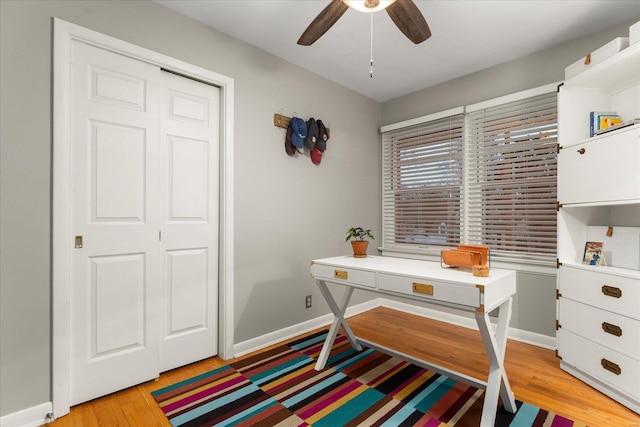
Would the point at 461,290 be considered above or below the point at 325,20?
below

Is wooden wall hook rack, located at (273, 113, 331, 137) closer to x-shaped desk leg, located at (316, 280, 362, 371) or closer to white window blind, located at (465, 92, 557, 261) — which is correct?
x-shaped desk leg, located at (316, 280, 362, 371)

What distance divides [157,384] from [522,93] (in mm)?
3864

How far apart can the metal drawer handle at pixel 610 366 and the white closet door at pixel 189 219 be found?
2773 millimetres

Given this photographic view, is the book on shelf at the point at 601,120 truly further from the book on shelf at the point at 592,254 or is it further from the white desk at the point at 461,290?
the white desk at the point at 461,290

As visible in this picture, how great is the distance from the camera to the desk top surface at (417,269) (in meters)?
1.73

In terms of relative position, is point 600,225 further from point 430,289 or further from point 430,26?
point 430,26

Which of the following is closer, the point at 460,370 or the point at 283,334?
the point at 460,370

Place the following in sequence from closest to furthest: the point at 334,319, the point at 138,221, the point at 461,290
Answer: the point at 461,290 < the point at 138,221 < the point at 334,319

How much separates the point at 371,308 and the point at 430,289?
2307mm

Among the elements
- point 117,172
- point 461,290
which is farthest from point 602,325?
point 117,172

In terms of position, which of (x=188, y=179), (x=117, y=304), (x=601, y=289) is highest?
(x=188, y=179)

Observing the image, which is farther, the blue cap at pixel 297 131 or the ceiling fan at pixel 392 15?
the blue cap at pixel 297 131

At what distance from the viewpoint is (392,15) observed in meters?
1.72

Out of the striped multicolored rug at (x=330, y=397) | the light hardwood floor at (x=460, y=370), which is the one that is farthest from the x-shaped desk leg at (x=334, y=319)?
the light hardwood floor at (x=460, y=370)
